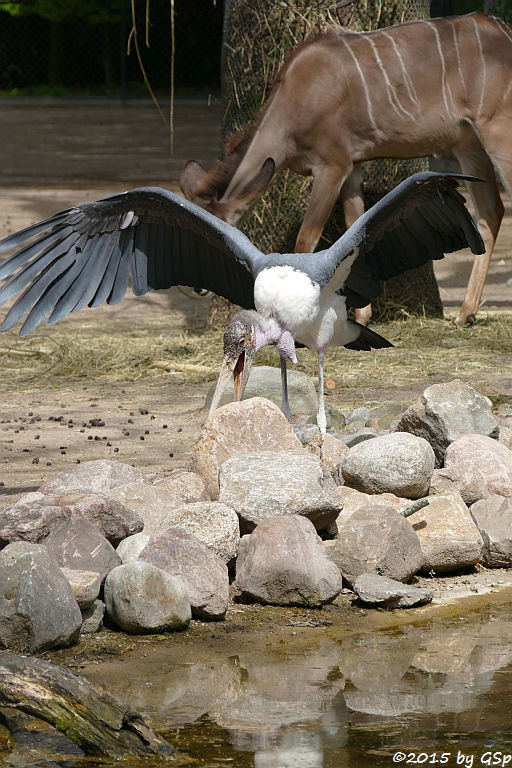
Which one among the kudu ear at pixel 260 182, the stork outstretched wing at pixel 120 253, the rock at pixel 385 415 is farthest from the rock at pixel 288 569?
the kudu ear at pixel 260 182

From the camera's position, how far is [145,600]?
3383mm

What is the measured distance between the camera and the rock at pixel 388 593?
144 inches

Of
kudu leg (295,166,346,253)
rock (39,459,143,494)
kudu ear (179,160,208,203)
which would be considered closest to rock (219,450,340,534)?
rock (39,459,143,494)

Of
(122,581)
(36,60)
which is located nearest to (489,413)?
(122,581)

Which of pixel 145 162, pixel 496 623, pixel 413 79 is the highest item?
pixel 413 79

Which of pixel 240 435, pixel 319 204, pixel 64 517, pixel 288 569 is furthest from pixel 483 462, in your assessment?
pixel 319 204

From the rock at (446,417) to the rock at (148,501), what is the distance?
110cm

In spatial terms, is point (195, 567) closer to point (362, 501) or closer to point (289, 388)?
point (362, 501)

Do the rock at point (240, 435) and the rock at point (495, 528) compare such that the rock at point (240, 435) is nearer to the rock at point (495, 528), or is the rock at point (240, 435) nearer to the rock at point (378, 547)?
the rock at point (378, 547)

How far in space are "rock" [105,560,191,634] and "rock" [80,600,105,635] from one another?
1.5 inches

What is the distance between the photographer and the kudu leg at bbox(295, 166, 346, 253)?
7.55m

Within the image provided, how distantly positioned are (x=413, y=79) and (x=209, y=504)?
15.8 feet

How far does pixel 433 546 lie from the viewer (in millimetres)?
3973

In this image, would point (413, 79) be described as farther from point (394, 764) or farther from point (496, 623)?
point (394, 764)
